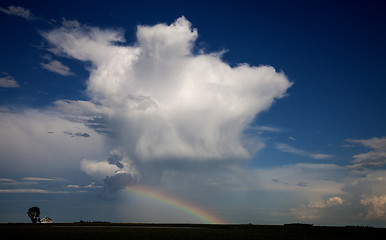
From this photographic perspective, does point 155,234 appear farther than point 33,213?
No

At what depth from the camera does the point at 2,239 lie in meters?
41.4

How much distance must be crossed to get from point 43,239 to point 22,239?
2.91 metres

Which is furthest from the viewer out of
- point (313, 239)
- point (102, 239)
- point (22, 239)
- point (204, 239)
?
point (313, 239)

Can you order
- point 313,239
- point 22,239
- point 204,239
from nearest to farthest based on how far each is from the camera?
1. point 22,239
2. point 204,239
3. point 313,239

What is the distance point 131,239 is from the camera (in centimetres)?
4556

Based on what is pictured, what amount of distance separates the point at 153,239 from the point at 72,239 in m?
12.6

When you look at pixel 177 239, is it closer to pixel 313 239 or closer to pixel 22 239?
pixel 22 239

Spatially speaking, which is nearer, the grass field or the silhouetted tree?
the grass field

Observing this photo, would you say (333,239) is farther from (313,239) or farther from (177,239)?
(177,239)

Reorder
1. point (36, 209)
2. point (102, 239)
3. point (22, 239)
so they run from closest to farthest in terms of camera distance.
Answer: point (22, 239) → point (102, 239) → point (36, 209)

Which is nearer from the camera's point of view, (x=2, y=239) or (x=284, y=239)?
(x=2, y=239)

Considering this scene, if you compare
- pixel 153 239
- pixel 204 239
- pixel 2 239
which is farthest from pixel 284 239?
pixel 2 239

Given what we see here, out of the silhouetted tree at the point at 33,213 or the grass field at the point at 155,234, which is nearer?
the grass field at the point at 155,234

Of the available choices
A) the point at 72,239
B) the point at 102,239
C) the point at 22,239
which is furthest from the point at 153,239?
the point at 22,239
